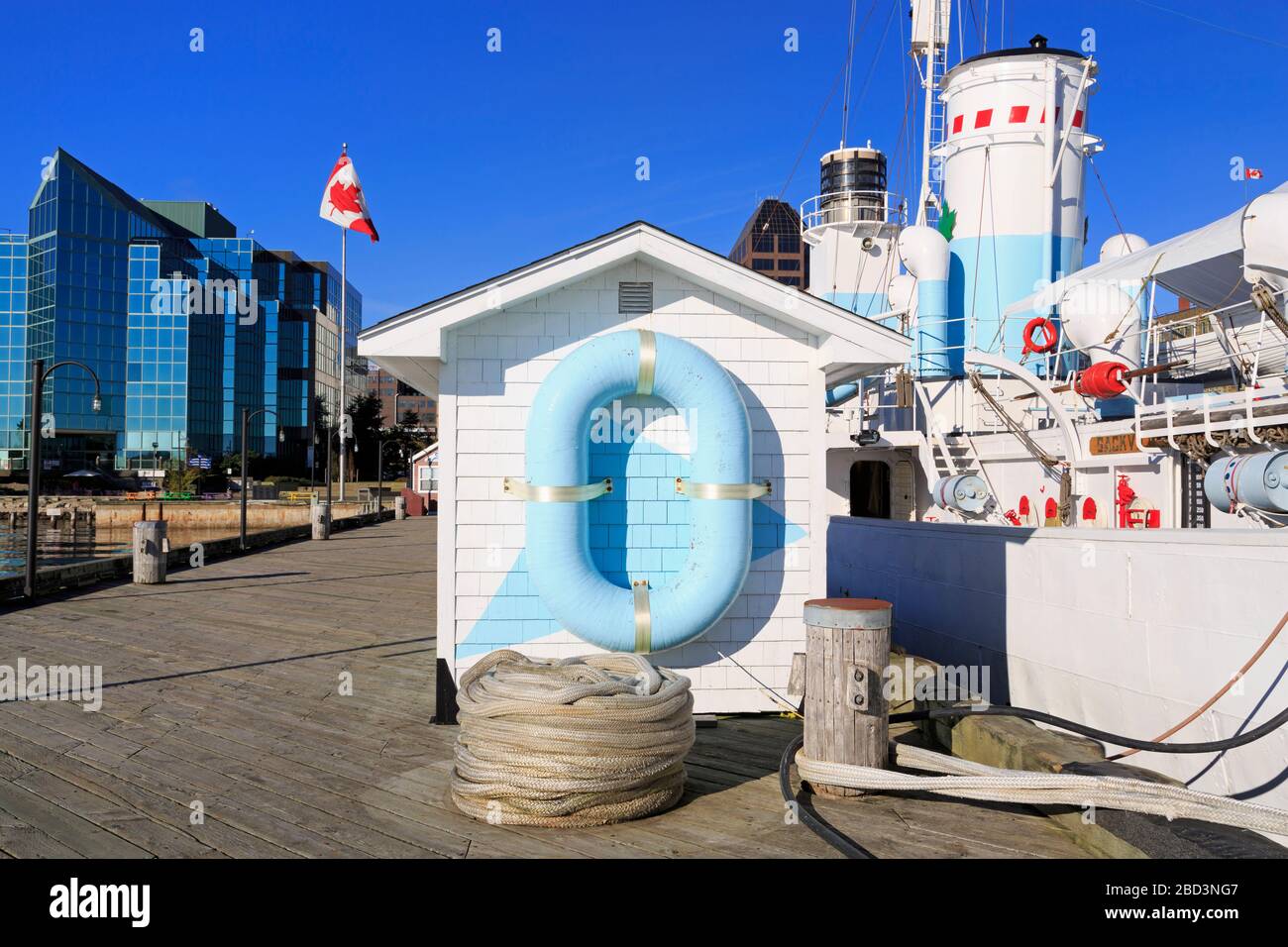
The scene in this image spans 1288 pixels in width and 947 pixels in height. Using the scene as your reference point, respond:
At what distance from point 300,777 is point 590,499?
2366 mm

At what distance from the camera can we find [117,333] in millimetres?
62969

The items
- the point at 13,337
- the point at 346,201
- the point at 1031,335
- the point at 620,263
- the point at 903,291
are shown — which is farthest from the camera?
the point at 13,337

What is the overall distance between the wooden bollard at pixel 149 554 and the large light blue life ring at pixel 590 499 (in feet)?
32.1

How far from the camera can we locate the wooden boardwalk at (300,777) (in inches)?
163

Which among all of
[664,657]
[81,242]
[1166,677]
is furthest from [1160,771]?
[81,242]

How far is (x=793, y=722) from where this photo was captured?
640cm

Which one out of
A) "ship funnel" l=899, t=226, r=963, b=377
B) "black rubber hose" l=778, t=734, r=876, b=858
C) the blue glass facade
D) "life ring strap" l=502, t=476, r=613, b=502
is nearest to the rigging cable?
"black rubber hose" l=778, t=734, r=876, b=858

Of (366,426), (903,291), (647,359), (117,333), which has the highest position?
(117,333)

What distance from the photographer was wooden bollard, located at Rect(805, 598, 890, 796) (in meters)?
4.62

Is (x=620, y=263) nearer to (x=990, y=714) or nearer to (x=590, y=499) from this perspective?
(x=590, y=499)

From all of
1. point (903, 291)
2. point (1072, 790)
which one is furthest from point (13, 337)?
point (1072, 790)

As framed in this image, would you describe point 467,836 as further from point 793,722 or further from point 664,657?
point 793,722

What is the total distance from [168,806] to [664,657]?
3133 mm

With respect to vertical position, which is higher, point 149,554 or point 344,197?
point 344,197
